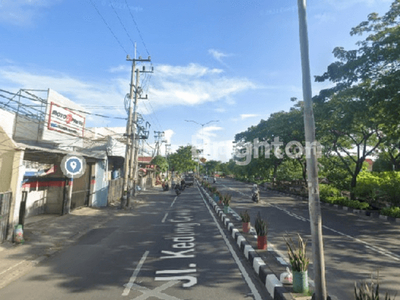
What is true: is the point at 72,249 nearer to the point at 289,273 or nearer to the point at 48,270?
the point at 48,270

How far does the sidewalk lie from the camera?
6195 millimetres

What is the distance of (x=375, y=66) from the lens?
12344mm

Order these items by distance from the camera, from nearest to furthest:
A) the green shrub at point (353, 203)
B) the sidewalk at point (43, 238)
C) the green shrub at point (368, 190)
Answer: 1. the sidewalk at point (43, 238)
2. the green shrub at point (353, 203)
3. the green shrub at point (368, 190)

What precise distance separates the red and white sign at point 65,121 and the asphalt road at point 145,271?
31.9 feet

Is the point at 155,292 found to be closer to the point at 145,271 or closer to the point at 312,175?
the point at 145,271

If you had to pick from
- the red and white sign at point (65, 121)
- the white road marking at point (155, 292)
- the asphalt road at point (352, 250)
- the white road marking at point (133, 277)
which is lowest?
the white road marking at point (133, 277)

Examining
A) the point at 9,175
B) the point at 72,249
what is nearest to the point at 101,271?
the point at 72,249

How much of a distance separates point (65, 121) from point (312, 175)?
1728 centimetres

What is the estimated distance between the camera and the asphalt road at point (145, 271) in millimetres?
4738

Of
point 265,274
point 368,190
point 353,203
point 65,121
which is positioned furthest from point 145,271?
point 368,190

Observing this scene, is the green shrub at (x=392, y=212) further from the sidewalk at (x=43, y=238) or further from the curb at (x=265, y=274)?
the sidewalk at (x=43, y=238)

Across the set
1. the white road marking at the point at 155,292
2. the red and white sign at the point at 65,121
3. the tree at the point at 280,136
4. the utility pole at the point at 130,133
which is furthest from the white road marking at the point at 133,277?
the tree at the point at 280,136

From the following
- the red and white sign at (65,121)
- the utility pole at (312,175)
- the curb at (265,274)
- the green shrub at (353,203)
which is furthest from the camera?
the green shrub at (353,203)

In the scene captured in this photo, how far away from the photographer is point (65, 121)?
56.9 feet
